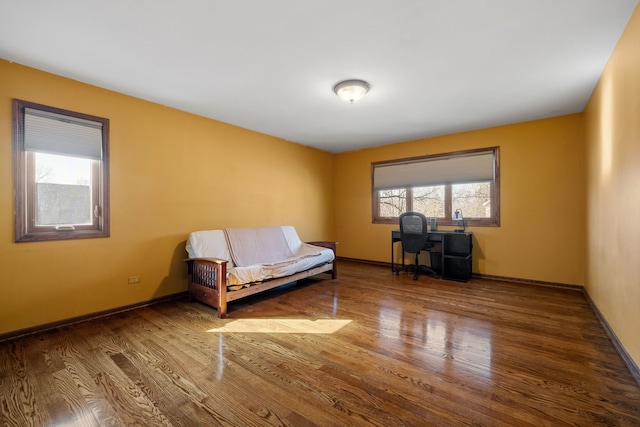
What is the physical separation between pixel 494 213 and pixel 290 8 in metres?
4.16

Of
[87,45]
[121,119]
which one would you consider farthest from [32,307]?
[87,45]

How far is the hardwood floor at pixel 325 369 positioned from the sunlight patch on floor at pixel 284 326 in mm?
19

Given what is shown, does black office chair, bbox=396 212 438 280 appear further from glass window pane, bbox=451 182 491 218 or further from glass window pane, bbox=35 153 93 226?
glass window pane, bbox=35 153 93 226

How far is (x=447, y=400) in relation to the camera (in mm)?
1601

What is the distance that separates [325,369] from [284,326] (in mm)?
836

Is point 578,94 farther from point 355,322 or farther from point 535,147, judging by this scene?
point 355,322

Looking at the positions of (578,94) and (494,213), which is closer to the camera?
(578,94)

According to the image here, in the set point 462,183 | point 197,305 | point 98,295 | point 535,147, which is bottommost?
point 197,305

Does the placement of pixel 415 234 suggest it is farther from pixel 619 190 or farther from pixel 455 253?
pixel 619 190

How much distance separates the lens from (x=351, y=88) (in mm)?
2854

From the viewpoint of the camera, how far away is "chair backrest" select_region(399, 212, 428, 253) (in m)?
4.40

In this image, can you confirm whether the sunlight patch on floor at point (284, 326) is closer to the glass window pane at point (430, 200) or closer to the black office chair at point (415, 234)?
the black office chair at point (415, 234)

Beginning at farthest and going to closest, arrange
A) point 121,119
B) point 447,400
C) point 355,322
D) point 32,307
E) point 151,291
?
point 151,291, point 121,119, point 355,322, point 32,307, point 447,400

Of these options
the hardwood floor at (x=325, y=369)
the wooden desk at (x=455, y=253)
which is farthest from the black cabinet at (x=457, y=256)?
the hardwood floor at (x=325, y=369)
